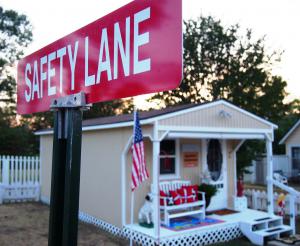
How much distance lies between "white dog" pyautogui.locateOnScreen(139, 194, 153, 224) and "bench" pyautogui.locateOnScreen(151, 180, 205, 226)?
1.05ft

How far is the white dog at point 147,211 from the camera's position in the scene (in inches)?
377

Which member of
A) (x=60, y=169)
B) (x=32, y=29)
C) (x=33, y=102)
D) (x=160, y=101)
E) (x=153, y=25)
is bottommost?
(x=60, y=169)

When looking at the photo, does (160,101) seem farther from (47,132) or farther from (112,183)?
(112,183)

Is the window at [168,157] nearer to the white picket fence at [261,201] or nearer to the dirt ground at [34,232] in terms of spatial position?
the dirt ground at [34,232]

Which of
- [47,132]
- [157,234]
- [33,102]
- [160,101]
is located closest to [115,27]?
[33,102]

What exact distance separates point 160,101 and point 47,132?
37.0ft

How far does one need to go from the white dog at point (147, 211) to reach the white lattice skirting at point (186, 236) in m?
0.52

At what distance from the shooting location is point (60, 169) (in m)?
1.52

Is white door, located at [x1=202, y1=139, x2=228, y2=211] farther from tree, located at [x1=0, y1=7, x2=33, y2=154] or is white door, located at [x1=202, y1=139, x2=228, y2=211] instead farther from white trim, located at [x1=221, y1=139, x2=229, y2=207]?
tree, located at [x1=0, y1=7, x2=33, y2=154]

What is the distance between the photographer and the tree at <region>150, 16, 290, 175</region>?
2356 cm

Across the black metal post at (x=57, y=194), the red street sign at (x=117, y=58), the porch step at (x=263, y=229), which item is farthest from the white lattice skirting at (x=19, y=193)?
the black metal post at (x=57, y=194)

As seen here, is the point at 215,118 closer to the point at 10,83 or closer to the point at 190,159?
the point at 190,159

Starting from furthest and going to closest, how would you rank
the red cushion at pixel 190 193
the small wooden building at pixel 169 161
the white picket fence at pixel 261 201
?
the white picket fence at pixel 261 201 → the red cushion at pixel 190 193 → the small wooden building at pixel 169 161

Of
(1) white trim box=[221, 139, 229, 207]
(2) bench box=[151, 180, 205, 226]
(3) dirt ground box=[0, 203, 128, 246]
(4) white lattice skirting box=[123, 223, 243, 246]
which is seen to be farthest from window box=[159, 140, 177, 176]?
(3) dirt ground box=[0, 203, 128, 246]
